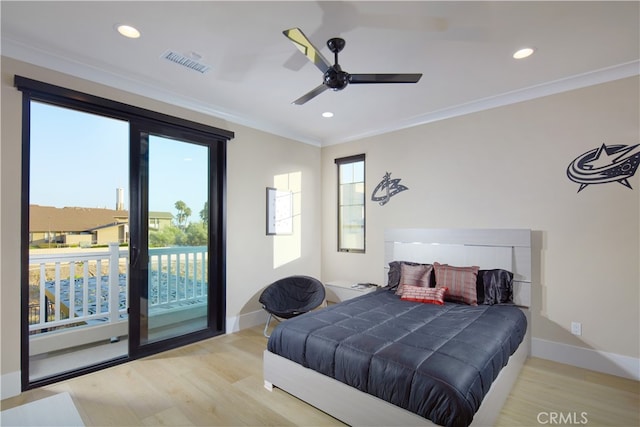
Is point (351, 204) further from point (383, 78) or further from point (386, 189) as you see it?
point (383, 78)

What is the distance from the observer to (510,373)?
2.49 meters

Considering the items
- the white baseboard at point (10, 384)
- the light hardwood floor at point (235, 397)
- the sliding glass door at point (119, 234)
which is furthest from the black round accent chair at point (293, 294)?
the white baseboard at point (10, 384)

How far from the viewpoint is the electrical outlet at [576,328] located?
3.07 meters

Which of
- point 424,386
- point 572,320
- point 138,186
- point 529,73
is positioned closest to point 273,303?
point 138,186

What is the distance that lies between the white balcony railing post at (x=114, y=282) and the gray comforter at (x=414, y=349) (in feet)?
7.95

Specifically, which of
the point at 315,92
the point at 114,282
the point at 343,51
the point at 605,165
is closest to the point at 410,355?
the point at 315,92

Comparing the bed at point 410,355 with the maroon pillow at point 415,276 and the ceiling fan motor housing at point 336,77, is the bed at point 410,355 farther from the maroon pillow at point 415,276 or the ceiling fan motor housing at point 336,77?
the ceiling fan motor housing at point 336,77

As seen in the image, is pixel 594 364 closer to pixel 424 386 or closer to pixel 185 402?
pixel 424 386

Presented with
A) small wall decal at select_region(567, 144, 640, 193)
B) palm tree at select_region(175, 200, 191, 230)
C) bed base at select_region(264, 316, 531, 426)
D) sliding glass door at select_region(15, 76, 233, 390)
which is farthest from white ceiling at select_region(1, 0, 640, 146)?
bed base at select_region(264, 316, 531, 426)

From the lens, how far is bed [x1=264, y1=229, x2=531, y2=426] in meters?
1.81

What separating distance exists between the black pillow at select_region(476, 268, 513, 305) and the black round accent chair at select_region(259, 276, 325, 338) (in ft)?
5.96

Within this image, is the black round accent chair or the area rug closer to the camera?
the area rug

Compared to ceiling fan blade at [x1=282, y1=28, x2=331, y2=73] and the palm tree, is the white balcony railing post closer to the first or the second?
the palm tree

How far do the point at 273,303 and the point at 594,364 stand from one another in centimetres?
334
